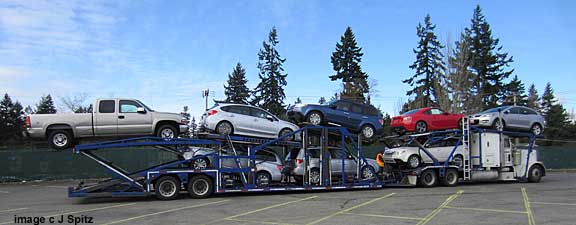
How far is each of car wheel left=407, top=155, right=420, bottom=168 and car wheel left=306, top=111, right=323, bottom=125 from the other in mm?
4290

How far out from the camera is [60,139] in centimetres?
1308

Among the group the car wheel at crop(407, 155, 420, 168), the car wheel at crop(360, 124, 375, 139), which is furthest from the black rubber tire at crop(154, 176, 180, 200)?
the car wheel at crop(407, 155, 420, 168)

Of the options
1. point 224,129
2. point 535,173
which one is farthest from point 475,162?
point 224,129

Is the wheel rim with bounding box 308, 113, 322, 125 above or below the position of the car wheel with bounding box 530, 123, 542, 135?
above

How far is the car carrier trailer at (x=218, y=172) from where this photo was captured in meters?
13.7

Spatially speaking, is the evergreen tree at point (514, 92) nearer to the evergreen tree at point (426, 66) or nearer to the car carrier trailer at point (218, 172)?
the evergreen tree at point (426, 66)

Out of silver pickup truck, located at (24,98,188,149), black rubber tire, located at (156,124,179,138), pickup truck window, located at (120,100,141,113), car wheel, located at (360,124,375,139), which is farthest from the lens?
car wheel, located at (360,124,375,139)

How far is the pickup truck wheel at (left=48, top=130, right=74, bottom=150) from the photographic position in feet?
42.7

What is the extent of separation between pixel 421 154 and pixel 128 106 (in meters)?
11.2

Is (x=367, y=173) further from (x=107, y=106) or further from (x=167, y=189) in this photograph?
(x=107, y=106)

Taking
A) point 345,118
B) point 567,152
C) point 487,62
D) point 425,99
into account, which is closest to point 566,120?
point 487,62

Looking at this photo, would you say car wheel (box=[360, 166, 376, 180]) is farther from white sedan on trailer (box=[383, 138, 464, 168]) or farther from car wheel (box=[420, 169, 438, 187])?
car wheel (box=[420, 169, 438, 187])

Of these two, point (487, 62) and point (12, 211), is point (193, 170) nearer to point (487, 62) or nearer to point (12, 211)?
point (12, 211)

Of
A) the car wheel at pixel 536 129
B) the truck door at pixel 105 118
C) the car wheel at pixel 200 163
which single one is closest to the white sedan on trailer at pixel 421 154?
the car wheel at pixel 536 129
